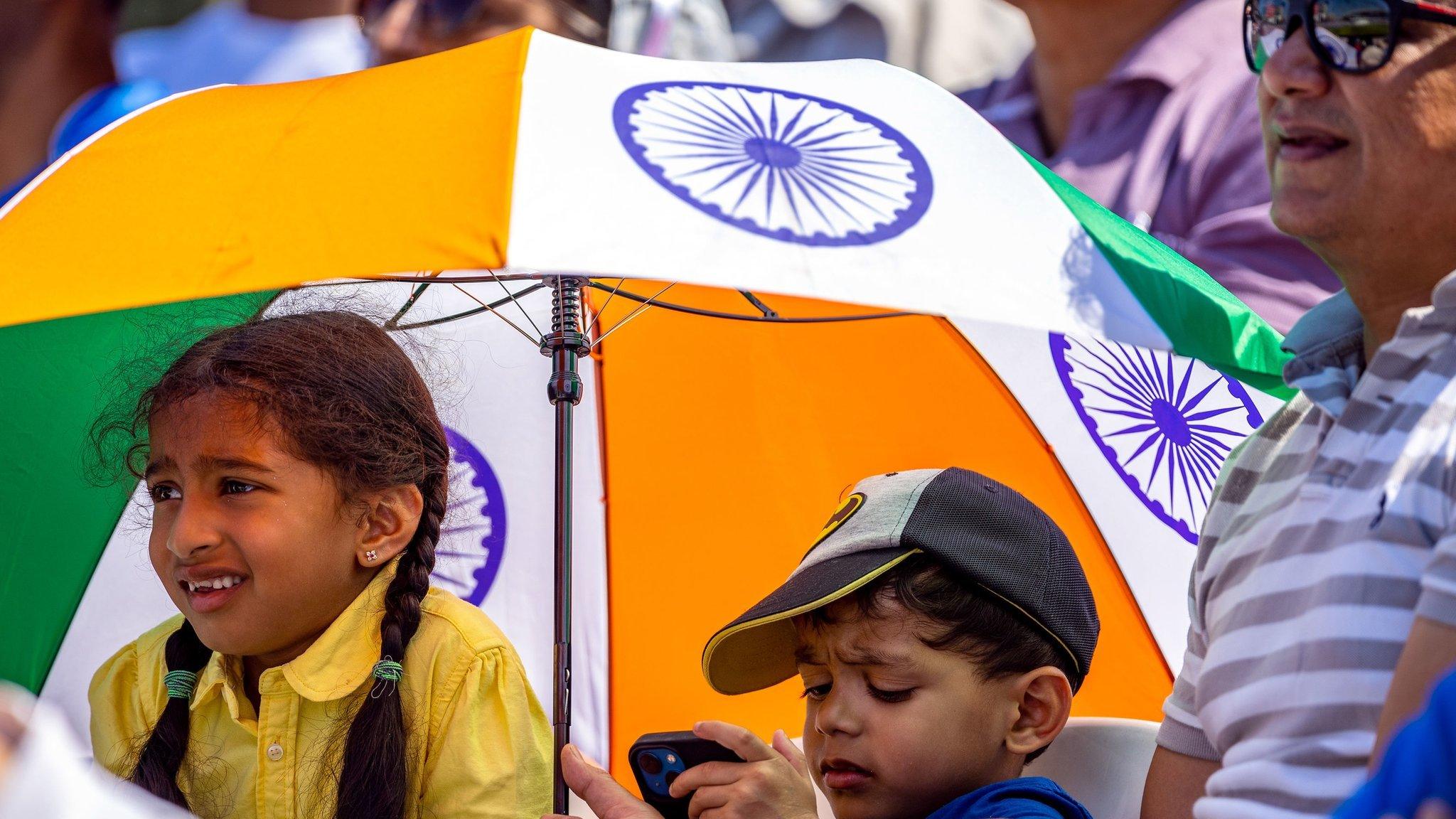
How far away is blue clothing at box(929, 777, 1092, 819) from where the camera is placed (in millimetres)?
1759

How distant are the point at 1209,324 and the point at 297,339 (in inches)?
51.7

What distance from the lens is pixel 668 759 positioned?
1.92 metres

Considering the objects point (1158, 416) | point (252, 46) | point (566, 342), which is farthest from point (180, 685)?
point (252, 46)

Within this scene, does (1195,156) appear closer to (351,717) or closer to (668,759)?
(668,759)

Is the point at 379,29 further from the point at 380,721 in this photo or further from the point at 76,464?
the point at 380,721

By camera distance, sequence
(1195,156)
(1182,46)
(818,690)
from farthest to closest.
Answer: (1182,46)
(1195,156)
(818,690)

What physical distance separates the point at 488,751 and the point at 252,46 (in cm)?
349

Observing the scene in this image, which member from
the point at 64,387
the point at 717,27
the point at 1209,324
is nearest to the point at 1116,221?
the point at 1209,324

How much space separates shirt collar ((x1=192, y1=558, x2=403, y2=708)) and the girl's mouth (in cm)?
13

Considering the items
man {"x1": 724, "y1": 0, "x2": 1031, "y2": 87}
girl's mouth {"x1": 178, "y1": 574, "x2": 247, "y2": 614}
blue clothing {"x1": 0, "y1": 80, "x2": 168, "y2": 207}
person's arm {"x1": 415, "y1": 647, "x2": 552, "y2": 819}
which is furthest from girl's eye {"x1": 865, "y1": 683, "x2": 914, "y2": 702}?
man {"x1": 724, "y1": 0, "x2": 1031, "y2": 87}

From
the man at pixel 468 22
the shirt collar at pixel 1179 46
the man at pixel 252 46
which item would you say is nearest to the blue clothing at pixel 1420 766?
the shirt collar at pixel 1179 46

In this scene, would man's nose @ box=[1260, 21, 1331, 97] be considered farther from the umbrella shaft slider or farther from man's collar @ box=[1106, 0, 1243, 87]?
man's collar @ box=[1106, 0, 1243, 87]

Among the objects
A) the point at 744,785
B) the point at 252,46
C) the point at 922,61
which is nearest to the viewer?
the point at 744,785

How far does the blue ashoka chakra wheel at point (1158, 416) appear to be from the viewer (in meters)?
2.31
